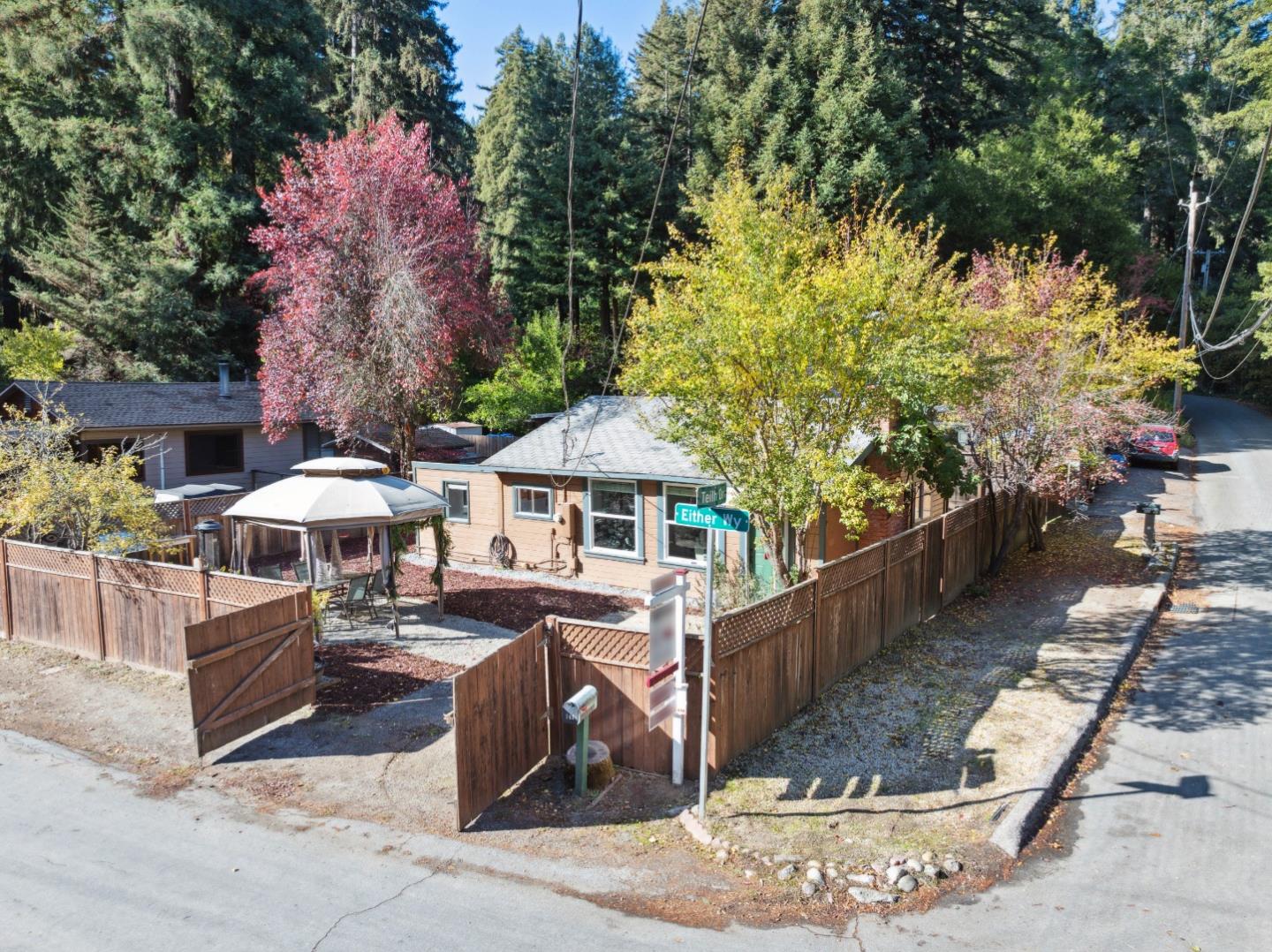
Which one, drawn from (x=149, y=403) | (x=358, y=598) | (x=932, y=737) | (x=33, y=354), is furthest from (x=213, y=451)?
(x=932, y=737)

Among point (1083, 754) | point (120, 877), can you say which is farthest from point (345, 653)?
point (1083, 754)

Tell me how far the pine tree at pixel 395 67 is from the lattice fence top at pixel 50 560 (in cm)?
2910

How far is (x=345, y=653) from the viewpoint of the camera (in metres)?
11.3

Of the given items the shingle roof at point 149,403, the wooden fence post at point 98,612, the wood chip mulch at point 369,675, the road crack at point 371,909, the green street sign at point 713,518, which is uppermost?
the shingle roof at point 149,403

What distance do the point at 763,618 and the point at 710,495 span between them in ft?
5.64

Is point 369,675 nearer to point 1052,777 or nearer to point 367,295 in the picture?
point 1052,777

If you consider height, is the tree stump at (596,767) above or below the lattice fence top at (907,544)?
below

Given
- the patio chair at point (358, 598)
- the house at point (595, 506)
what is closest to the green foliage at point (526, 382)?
the house at point (595, 506)

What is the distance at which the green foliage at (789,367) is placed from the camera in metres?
9.73

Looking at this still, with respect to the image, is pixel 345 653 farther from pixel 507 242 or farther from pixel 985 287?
pixel 507 242

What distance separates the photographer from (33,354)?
88.8ft

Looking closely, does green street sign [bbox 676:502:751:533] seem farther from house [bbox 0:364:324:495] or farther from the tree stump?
house [bbox 0:364:324:495]

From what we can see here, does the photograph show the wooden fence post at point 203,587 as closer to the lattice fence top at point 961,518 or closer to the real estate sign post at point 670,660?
the real estate sign post at point 670,660

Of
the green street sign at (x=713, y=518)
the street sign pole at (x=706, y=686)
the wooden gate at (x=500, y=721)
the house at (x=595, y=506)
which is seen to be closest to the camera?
the wooden gate at (x=500, y=721)
